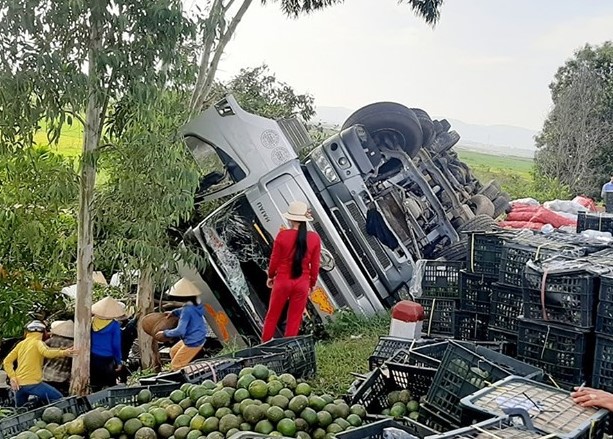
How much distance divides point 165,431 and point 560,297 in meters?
2.72

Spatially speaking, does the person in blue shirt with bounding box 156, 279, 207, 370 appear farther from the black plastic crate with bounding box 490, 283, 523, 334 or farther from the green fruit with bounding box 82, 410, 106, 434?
the black plastic crate with bounding box 490, 283, 523, 334

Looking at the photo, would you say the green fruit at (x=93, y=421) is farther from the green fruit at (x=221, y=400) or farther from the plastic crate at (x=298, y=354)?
the plastic crate at (x=298, y=354)

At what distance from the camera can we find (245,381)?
3.94m

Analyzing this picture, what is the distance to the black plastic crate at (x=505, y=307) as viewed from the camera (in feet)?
16.9

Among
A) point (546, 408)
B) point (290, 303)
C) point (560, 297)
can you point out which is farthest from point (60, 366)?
point (546, 408)

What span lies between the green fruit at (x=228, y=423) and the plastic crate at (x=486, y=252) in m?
2.84

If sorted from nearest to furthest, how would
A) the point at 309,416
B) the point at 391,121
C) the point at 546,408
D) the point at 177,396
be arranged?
the point at 546,408 < the point at 309,416 < the point at 177,396 < the point at 391,121

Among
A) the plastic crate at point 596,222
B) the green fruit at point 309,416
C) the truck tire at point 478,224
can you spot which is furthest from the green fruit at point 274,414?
the truck tire at point 478,224

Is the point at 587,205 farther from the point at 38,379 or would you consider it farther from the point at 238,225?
the point at 38,379

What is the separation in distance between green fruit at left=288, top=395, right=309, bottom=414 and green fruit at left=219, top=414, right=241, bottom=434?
0.31 meters

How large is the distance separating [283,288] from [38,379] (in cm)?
256

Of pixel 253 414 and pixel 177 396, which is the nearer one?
pixel 253 414

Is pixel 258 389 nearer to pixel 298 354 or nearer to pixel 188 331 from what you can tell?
pixel 298 354

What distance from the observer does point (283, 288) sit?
6.91 meters
